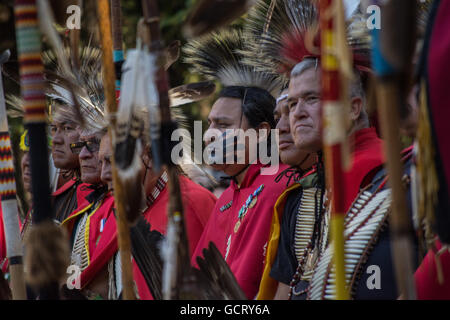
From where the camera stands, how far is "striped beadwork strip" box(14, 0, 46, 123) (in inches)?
76.9

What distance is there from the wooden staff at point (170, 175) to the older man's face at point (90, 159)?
7.75ft

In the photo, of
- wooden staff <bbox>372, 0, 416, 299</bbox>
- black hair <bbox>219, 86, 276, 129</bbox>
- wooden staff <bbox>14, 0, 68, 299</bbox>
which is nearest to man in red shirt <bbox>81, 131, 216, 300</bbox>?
black hair <bbox>219, 86, 276, 129</bbox>

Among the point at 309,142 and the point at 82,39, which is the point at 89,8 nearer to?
the point at 309,142

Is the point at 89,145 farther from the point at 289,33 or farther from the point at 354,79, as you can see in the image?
the point at 354,79

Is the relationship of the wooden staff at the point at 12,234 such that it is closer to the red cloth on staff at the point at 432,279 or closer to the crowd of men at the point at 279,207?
the crowd of men at the point at 279,207

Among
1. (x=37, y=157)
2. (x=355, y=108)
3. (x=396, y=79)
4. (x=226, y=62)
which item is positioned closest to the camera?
(x=396, y=79)

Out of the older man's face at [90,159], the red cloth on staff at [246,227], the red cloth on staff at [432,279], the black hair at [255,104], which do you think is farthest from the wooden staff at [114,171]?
the older man's face at [90,159]

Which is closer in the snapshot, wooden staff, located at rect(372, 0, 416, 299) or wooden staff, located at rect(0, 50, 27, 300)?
wooden staff, located at rect(372, 0, 416, 299)

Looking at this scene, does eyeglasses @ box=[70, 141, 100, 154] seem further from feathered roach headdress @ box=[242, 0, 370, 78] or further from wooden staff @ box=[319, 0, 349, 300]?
wooden staff @ box=[319, 0, 349, 300]

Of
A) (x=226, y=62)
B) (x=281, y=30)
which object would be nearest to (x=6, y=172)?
(x=281, y=30)

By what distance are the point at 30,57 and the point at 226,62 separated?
2.11 meters

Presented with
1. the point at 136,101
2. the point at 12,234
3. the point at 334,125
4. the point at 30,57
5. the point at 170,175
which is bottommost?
the point at 12,234

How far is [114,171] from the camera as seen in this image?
6.79ft
